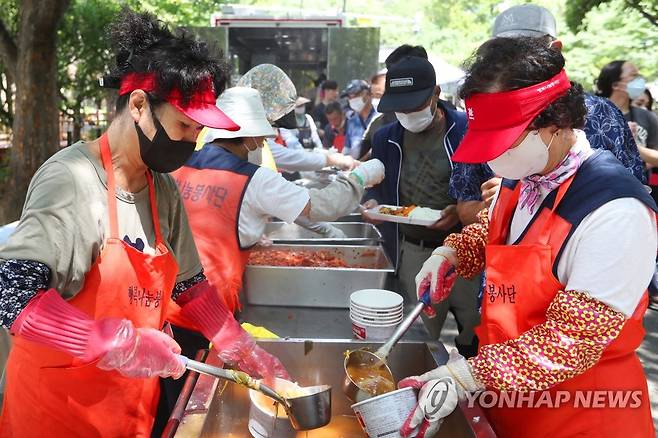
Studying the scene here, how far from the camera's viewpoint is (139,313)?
1.60 metres

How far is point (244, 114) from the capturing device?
8.45 feet

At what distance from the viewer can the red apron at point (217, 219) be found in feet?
7.70

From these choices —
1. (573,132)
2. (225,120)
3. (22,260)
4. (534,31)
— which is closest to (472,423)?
(573,132)

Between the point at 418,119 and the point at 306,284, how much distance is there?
1110mm

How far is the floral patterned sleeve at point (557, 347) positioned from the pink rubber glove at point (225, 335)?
2.40ft

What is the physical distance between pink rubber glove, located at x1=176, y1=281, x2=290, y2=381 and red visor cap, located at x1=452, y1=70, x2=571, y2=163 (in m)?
0.92

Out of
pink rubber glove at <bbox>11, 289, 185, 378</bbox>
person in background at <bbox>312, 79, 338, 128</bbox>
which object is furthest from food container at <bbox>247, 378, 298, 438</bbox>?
person in background at <bbox>312, 79, 338, 128</bbox>

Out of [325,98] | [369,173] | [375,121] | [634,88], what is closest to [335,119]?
[325,98]

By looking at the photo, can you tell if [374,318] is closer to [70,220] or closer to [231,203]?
[231,203]

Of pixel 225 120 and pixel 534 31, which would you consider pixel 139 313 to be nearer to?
pixel 225 120

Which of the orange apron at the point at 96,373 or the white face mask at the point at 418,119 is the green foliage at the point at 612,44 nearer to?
the white face mask at the point at 418,119

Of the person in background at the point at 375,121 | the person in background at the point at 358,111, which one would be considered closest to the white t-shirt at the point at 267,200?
the person in background at the point at 375,121

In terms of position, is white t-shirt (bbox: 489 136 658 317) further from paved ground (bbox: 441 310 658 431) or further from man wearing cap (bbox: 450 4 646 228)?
paved ground (bbox: 441 310 658 431)

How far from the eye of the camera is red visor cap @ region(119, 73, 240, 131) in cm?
155
